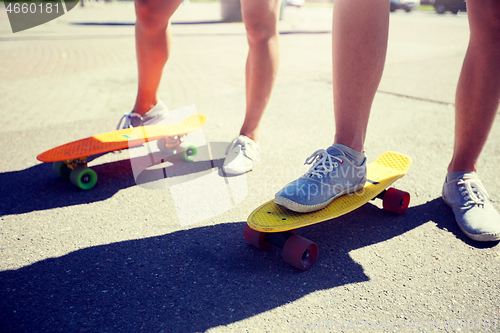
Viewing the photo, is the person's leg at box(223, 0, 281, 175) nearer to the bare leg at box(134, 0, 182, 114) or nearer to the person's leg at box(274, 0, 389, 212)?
the bare leg at box(134, 0, 182, 114)

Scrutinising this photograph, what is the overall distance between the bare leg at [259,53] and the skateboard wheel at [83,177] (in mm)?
1023

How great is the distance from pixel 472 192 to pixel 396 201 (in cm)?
39

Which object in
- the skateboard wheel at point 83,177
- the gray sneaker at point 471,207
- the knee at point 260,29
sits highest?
the knee at point 260,29

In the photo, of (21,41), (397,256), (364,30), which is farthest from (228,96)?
(21,41)

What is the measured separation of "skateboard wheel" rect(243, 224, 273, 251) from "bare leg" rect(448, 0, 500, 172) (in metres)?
1.17

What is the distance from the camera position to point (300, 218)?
1.55 metres

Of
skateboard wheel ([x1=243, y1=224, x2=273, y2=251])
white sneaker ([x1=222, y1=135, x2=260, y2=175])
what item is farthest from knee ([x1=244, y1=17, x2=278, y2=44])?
skateboard wheel ([x1=243, y1=224, x2=273, y2=251])

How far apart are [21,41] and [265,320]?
9654 millimetres

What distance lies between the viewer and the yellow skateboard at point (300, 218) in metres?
1.49

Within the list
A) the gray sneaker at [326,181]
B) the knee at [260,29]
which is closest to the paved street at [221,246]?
the gray sneaker at [326,181]

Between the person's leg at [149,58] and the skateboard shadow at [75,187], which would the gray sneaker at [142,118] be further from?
the skateboard shadow at [75,187]

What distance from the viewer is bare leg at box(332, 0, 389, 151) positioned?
1.65m

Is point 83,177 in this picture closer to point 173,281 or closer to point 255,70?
point 173,281

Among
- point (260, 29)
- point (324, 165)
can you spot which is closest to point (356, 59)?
point (324, 165)
